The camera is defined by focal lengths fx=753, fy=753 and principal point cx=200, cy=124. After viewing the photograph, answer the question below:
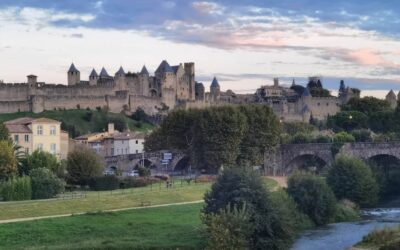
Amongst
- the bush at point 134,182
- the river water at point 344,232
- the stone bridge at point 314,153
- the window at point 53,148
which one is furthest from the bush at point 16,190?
the stone bridge at point 314,153

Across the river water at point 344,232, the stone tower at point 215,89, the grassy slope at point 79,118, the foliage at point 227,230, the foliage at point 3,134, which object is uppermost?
the stone tower at point 215,89

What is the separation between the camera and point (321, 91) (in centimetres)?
17612

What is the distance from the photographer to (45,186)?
162ft

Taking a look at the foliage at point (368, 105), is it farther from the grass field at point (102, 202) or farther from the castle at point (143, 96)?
the grass field at point (102, 202)

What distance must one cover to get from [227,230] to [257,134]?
47.3 metres

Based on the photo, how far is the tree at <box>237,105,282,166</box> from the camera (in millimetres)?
79250

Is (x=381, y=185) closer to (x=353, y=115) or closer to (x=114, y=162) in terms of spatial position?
(x=114, y=162)

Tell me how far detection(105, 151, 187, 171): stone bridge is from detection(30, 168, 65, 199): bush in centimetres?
3238

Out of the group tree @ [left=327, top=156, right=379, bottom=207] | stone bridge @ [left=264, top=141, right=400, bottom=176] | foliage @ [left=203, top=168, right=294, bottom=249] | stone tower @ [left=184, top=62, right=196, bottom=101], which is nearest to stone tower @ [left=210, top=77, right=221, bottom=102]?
stone tower @ [left=184, top=62, right=196, bottom=101]

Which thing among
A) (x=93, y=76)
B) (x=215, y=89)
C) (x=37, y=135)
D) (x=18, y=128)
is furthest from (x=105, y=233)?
(x=215, y=89)

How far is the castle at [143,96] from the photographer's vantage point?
416ft

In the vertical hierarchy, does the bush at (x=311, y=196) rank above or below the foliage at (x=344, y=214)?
above

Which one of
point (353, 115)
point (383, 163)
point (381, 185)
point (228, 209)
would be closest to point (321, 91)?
point (353, 115)

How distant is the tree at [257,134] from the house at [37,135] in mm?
18915
